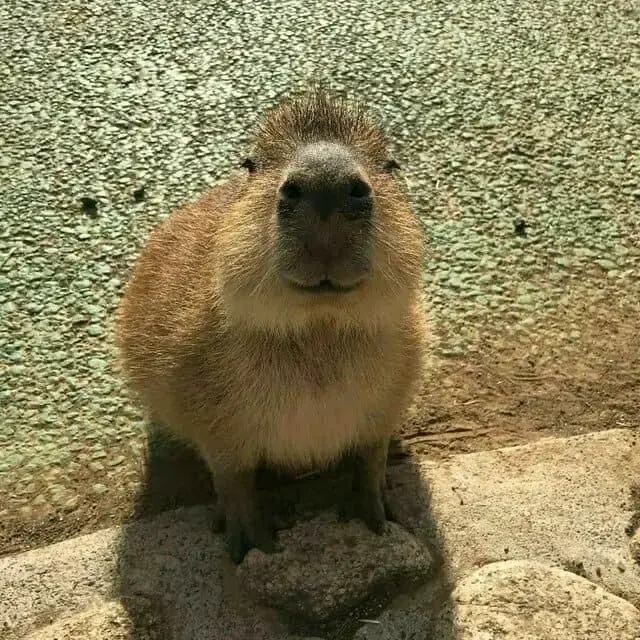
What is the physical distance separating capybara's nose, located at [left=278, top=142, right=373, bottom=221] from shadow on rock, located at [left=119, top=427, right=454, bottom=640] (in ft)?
3.26

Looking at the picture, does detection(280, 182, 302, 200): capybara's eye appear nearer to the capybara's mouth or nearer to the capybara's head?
the capybara's head

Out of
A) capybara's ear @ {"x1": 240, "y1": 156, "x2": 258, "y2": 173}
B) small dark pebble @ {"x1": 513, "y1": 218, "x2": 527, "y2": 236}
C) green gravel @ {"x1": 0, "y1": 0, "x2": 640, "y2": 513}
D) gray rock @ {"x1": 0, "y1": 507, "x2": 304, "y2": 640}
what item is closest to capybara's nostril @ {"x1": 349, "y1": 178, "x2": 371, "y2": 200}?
capybara's ear @ {"x1": 240, "y1": 156, "x2": 258, "y2": 173}

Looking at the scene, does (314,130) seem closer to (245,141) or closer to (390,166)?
(390,166)

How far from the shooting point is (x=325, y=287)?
5.94ft

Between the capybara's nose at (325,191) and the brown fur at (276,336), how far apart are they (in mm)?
92

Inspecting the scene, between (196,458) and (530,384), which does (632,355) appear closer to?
(530,384)

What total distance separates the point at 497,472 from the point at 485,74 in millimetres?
2455

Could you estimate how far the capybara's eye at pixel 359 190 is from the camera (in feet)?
5.75

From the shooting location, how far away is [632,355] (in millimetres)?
3010

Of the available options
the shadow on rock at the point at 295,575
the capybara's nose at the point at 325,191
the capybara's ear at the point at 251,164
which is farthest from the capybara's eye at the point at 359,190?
the shadow on rock at the point at 295,575

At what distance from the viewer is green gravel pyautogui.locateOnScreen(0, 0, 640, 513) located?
3.03 meters

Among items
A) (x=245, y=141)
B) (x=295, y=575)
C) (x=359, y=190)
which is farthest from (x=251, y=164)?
(x=245, y=141)

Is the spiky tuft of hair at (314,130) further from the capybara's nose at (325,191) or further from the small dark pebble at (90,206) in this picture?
the small dark pebble at (90,206)

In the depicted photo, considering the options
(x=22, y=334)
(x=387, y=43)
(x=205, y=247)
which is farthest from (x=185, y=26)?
(x=205, y=247)
